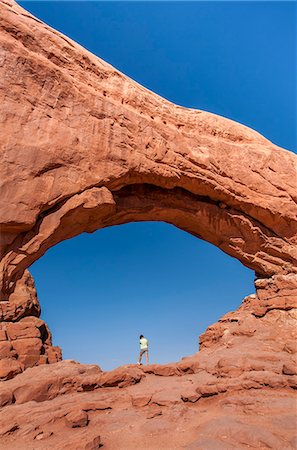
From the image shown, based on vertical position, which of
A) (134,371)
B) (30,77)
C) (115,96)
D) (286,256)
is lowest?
(134,371)

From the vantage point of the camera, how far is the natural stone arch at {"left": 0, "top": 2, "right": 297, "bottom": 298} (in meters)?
10.6

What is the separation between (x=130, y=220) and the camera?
48.3 feet

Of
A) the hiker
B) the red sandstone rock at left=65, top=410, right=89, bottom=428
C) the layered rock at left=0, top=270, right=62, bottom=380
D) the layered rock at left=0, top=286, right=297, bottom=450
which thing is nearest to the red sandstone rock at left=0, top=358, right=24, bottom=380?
the layered rock at left=0, top=270, right=62, bottom=380

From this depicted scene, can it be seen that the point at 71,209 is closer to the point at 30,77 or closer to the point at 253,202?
the point at 30,77

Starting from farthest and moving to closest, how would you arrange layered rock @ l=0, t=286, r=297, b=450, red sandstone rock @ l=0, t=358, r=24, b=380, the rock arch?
the rock arch
red sandstone rock @ l=0, t=358, r=24, b=380
layered rock @ l=0, t=286, r=297, b=450

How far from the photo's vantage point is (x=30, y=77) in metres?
10.9

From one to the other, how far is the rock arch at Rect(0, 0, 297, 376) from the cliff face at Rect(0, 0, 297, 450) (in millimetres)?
47

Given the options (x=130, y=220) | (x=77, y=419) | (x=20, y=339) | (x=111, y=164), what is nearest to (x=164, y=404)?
(x=77, y=419)

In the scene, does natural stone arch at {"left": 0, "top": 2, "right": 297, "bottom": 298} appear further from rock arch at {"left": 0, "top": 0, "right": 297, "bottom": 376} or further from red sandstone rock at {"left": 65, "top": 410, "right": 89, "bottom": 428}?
red sandstone rock at {"left": 65, "top": 410, "right": 89, "bottom": 428}

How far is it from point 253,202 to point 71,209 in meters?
7.47

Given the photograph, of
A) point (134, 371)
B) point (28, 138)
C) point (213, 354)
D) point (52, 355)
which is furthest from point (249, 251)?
point (28, 138)

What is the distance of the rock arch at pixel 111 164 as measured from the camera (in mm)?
10547

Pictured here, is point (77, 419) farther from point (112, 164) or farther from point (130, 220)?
point (130, 220)

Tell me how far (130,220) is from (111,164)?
3.27 metres
